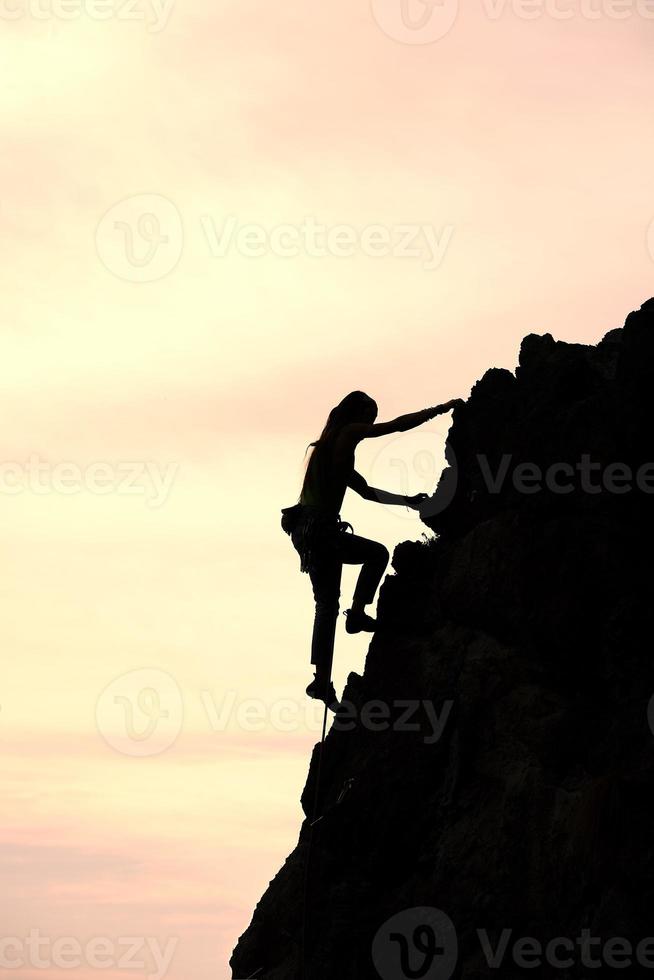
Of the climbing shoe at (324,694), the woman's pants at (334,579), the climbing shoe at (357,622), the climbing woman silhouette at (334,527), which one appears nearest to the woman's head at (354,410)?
the climbing woman silhouette at (334,527)

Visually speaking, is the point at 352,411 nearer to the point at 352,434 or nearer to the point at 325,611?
the point at 352,434

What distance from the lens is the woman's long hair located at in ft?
59.4

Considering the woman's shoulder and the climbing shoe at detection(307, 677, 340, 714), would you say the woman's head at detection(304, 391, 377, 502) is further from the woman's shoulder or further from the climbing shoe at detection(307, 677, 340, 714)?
the climbing shoe at detection(307, 677, 340, 714)

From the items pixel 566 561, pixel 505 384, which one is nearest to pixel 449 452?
pixel 505 384

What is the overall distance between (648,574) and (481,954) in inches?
183

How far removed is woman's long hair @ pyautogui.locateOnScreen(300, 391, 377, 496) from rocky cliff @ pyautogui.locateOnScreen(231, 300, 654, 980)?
1592 millimetres

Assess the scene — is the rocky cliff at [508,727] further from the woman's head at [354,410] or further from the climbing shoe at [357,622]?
the woman's head at [354,410]

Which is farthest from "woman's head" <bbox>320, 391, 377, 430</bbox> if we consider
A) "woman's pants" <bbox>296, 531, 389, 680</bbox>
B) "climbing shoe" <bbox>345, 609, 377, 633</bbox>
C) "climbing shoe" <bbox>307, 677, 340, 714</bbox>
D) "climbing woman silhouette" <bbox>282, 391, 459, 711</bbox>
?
"climbing shoe" <bbox>307, 677, 340, 714</bbox>

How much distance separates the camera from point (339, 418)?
18.2 m

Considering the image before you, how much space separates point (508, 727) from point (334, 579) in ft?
10.5

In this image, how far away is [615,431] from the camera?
16328 millimetres

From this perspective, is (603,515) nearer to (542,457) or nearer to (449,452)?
(542,457)

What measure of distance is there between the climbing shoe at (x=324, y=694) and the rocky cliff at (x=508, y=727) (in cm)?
22

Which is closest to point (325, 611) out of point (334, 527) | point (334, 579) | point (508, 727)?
point (334, 579)
